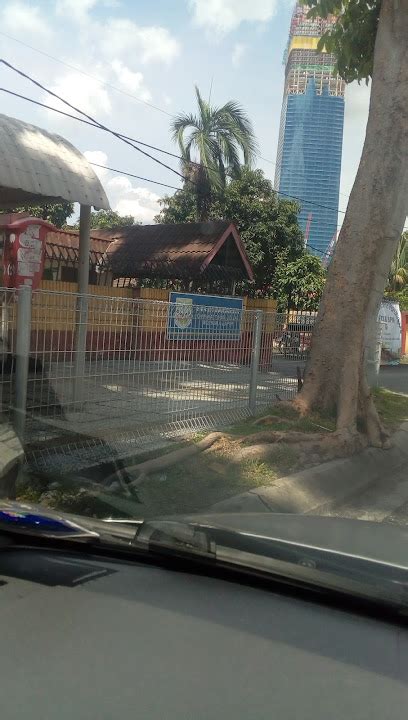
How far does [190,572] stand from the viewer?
2459 mm

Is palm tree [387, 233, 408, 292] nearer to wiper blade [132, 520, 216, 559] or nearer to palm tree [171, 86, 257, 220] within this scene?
palm tree [171, 86, 257, 220]

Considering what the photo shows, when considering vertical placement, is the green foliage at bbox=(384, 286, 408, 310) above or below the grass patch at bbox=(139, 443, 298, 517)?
above

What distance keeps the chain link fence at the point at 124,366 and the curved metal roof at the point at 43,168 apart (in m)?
2.65

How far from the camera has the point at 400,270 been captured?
3572 centimetres

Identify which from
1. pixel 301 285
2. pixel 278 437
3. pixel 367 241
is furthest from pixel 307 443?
pixel 301 285

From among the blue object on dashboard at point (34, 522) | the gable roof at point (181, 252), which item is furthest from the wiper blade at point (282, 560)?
the gable roof at point (181, 252)

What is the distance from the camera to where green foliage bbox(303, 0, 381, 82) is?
862 cm

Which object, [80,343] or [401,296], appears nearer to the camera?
[80,343]

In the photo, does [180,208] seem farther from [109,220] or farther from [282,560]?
[282,560]

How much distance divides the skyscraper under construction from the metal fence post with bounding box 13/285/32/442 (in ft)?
45.3

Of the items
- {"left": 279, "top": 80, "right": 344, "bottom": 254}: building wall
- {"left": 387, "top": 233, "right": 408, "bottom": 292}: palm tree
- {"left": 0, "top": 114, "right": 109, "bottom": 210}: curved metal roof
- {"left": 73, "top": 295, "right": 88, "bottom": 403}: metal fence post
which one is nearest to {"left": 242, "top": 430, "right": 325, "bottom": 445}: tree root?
{"left": 73, "top": 295, "right": 88, "bottom": 403}: metal fence post

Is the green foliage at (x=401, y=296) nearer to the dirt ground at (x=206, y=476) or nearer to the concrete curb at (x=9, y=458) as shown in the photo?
the dirt ground at (x=206, y=476)

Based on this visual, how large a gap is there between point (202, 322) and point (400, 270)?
1220 inches

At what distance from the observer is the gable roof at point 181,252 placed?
56.1 feet
